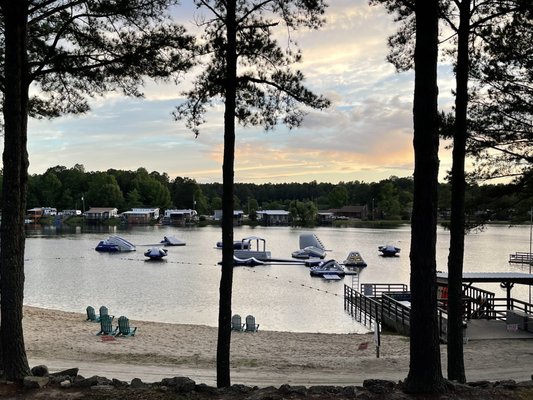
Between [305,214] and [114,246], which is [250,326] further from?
[305,214]

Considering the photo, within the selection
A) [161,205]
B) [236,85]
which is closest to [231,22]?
[236,85]

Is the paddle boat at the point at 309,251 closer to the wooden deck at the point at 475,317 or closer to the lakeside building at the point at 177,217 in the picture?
the wooden deck at the point at 475,317

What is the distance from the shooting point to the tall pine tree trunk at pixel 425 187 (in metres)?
6.87

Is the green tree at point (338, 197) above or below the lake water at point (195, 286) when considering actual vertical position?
above

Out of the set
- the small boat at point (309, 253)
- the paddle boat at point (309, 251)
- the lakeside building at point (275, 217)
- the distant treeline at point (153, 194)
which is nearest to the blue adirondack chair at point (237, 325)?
the paddle boat at point (309, 251)

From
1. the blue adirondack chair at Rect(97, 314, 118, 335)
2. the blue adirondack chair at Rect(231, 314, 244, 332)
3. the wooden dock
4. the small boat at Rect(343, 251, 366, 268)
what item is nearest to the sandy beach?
the blue adirondack chair at Rect(97, 314, 118, 335)

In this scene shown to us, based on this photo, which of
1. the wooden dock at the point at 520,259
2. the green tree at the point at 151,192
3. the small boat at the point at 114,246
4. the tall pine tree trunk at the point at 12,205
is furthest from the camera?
the green tree at the point at 151,192

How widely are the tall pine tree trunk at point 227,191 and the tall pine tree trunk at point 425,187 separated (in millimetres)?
3003

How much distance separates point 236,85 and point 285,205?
163938mm

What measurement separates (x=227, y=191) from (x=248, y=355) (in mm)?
8701

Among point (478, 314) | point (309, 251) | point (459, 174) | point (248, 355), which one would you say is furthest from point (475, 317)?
point (309, 251)

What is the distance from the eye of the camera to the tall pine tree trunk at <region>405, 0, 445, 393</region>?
6.87 meters

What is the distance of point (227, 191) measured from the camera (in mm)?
8422

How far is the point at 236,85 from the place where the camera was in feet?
27.9
